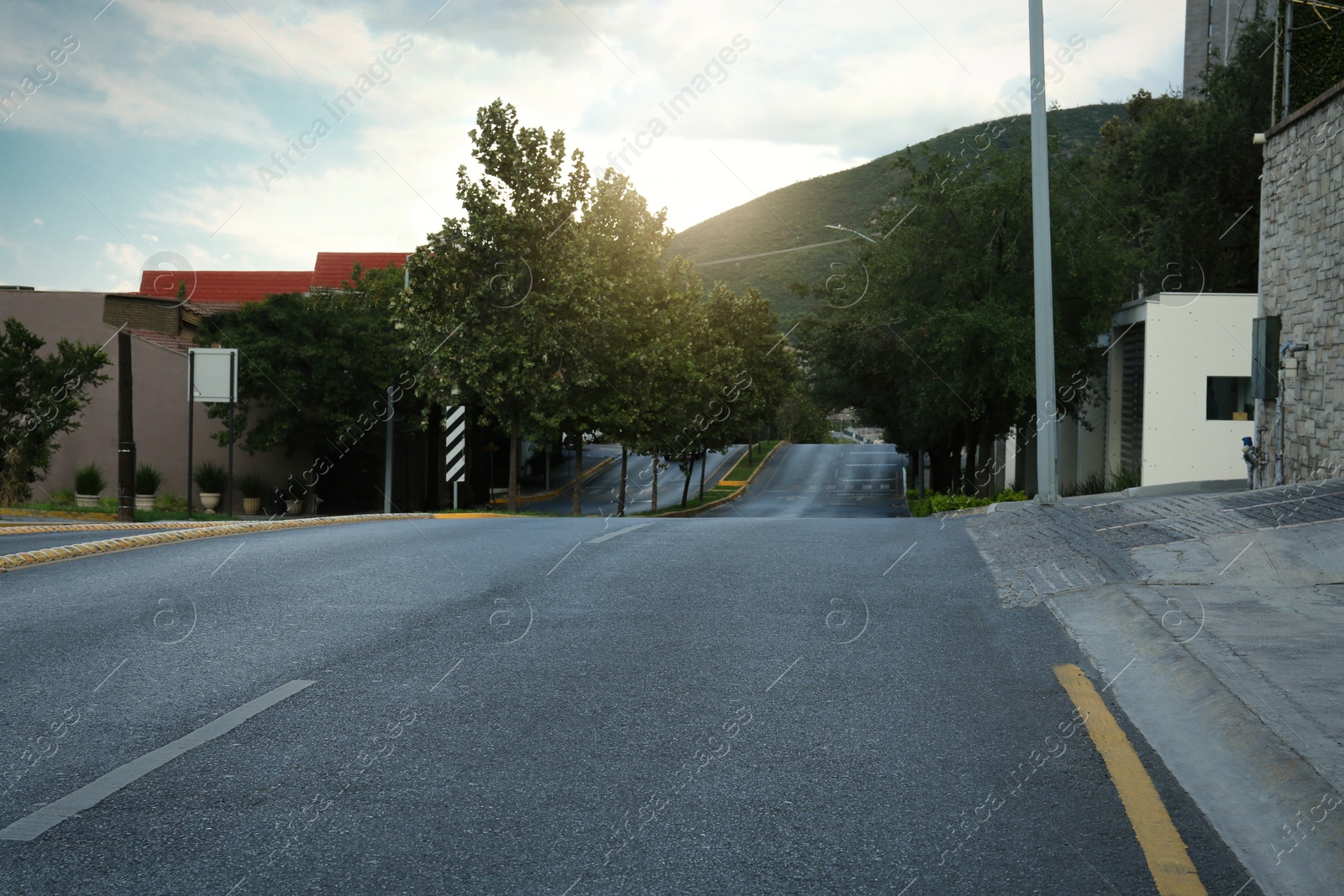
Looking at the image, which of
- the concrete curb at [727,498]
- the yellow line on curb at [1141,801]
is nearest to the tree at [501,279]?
the concrete curb at [727,498]

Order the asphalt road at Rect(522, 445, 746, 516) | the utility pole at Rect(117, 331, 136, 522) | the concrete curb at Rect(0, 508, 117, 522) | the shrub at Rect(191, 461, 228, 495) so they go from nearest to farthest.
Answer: the utility pole at Rect(117, 331, 136, 522), the concrete curb at Rect(0, 508, 117, 522), the shrub at Rect(191, 461, 228, 495), the asphalt road at Rect(522, 445, 746, 516)

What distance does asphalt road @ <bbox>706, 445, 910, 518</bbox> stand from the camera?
53.5 meters

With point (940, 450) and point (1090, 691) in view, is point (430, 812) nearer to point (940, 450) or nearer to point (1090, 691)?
point (1090, 691)

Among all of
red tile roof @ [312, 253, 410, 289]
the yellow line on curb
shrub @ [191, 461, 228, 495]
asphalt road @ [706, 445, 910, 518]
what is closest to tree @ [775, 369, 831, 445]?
asphalt road @ [706, 445, 910, 518]

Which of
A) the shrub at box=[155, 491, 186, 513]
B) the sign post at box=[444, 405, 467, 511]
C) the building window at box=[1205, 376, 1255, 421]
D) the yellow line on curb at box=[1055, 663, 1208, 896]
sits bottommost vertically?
the shrub at box=[155, 491, 186, 513]

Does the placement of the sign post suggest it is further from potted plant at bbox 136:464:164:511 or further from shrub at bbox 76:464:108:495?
shrub at bbox 76:464:108:495

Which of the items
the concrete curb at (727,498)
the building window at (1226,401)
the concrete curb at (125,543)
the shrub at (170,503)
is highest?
the building window at (1226,401)

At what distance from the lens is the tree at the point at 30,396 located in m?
32.9

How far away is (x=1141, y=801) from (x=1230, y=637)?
2.85m

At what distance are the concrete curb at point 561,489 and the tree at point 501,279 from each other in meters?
9.78

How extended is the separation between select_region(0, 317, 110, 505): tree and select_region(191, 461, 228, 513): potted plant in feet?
23.7

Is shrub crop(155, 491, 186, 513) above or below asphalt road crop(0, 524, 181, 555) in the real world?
below

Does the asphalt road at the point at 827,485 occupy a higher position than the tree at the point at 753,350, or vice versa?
the tree at the point at 753,350

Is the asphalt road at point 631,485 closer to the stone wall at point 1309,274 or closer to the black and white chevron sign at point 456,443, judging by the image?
the black and white chevron sign at point 456,443
